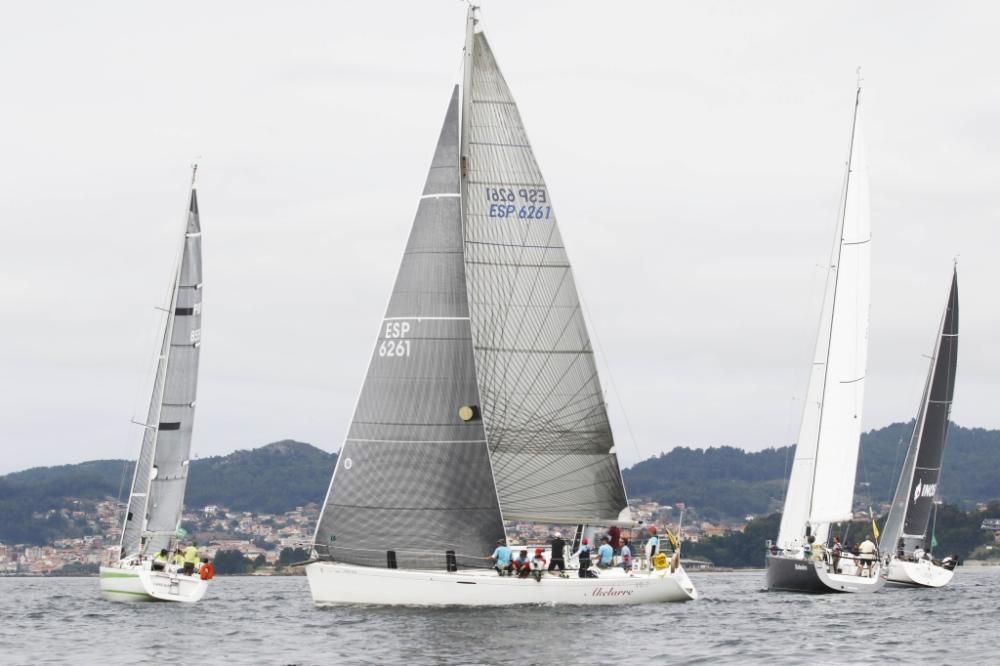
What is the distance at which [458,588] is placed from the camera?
41.5 m

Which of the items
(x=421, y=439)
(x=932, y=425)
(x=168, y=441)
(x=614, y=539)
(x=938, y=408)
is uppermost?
(x=938, y=408)

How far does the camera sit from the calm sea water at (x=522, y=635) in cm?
3466

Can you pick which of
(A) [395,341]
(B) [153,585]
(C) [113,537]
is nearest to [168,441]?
(B) [153,585]

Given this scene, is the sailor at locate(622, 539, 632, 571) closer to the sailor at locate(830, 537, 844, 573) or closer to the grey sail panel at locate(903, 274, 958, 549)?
the sailor at locate(830, 537, 844, 573)

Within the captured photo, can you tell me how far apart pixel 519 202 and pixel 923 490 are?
2551cm

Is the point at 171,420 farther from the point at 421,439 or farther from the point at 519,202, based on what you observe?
the point at 519,202

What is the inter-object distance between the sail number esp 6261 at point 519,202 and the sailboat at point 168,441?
544 inches

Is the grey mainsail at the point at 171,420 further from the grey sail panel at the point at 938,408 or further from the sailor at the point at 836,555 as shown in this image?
the grey sail panel at the point at 938,408

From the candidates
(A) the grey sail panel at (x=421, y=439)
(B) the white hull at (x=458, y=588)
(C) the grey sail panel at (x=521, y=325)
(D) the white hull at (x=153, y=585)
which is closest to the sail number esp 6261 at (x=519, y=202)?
(C) the grey sail panel at (x=521, y=325)

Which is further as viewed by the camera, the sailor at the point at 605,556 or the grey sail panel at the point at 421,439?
the sailor at the point at 605,556

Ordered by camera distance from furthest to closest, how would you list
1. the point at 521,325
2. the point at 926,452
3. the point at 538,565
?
1. the point at 926,452
2. the point at 521,325
3. the point at 538,565

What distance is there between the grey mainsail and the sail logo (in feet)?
85.9

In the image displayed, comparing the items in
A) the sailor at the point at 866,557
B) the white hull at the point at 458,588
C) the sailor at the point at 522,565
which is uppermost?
the sailor at the point at 866,557

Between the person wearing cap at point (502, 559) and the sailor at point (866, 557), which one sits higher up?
the sailor at point (866, 557)
